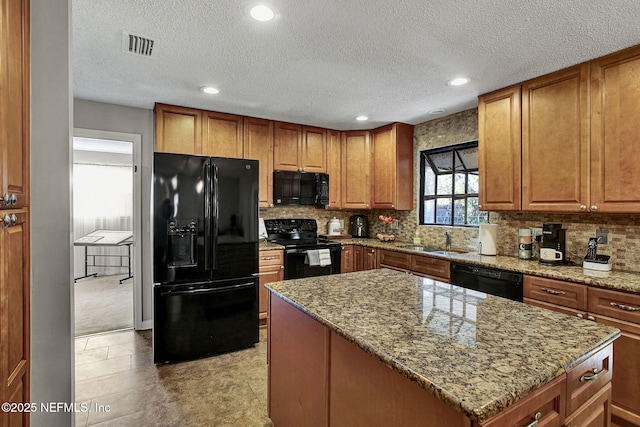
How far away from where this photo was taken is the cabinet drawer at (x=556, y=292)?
2.17 meters

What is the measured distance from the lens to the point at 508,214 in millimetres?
3225

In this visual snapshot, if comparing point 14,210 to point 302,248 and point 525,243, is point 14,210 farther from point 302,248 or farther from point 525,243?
point 525,243

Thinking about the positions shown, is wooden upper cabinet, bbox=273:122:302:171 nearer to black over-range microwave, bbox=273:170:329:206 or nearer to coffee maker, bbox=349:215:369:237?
black over-range microwave, bbox=273:170:329:206

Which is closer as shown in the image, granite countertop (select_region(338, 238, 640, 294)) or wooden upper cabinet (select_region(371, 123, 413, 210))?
granite countertop (select_region(338, 238, 640, 294))

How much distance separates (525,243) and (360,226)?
2.29m

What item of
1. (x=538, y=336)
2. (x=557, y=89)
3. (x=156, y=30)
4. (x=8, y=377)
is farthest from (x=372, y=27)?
(x=8, y=377)

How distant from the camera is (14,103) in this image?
106 centimetres

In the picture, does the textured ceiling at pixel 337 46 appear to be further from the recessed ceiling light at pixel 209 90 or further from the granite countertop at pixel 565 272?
the granite countertop at pixel 565 272

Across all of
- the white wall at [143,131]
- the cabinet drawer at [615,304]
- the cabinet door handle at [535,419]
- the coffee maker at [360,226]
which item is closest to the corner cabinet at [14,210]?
the cabinet door handle at [535,419]

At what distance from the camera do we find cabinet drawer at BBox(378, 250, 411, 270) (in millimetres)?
3564

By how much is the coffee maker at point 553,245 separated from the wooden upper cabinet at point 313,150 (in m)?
2.68

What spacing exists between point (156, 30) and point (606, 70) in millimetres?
3074

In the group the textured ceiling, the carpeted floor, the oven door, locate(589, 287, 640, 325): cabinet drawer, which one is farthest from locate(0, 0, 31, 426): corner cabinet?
locate(589, 287, 640, 325): cabinet drawer

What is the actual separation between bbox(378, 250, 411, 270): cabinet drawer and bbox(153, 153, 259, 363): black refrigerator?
1574 millimetres
